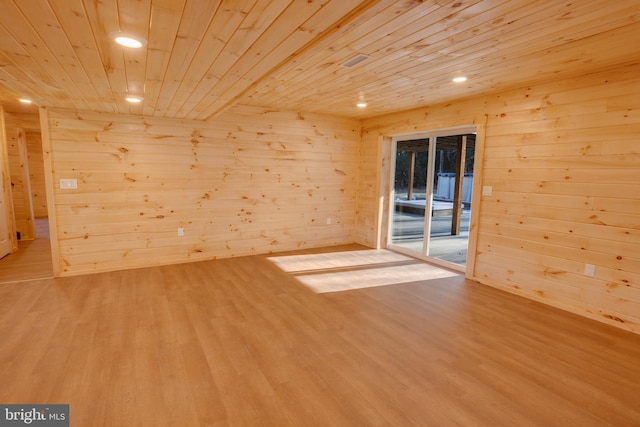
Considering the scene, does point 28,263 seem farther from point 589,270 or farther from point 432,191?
point 589,270

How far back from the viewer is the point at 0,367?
220 cm

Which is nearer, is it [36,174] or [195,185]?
[195,185]

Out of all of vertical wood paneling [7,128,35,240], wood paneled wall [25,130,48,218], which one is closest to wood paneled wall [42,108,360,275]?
vertical wood paneling [7,128,35,240]

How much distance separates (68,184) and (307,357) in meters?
3.77

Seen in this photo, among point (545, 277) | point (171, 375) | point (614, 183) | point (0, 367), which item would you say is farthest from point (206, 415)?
point (614, 183)

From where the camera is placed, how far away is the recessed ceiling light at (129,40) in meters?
1.90

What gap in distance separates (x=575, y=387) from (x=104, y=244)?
16.7ft

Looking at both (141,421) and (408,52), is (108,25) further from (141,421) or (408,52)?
(141,421)

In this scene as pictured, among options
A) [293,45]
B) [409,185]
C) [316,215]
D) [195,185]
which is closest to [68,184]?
[195,185]

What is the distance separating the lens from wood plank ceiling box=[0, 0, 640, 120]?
5.44ft

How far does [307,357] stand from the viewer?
2.40 m

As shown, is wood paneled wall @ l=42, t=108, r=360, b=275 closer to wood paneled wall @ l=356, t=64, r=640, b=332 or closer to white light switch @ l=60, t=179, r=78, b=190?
white light switch @ l=60, t=179, r=78, b=190

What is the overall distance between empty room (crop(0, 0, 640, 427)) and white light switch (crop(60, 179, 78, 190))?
0.07 m

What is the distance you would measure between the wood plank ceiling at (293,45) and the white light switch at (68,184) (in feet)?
3.06
